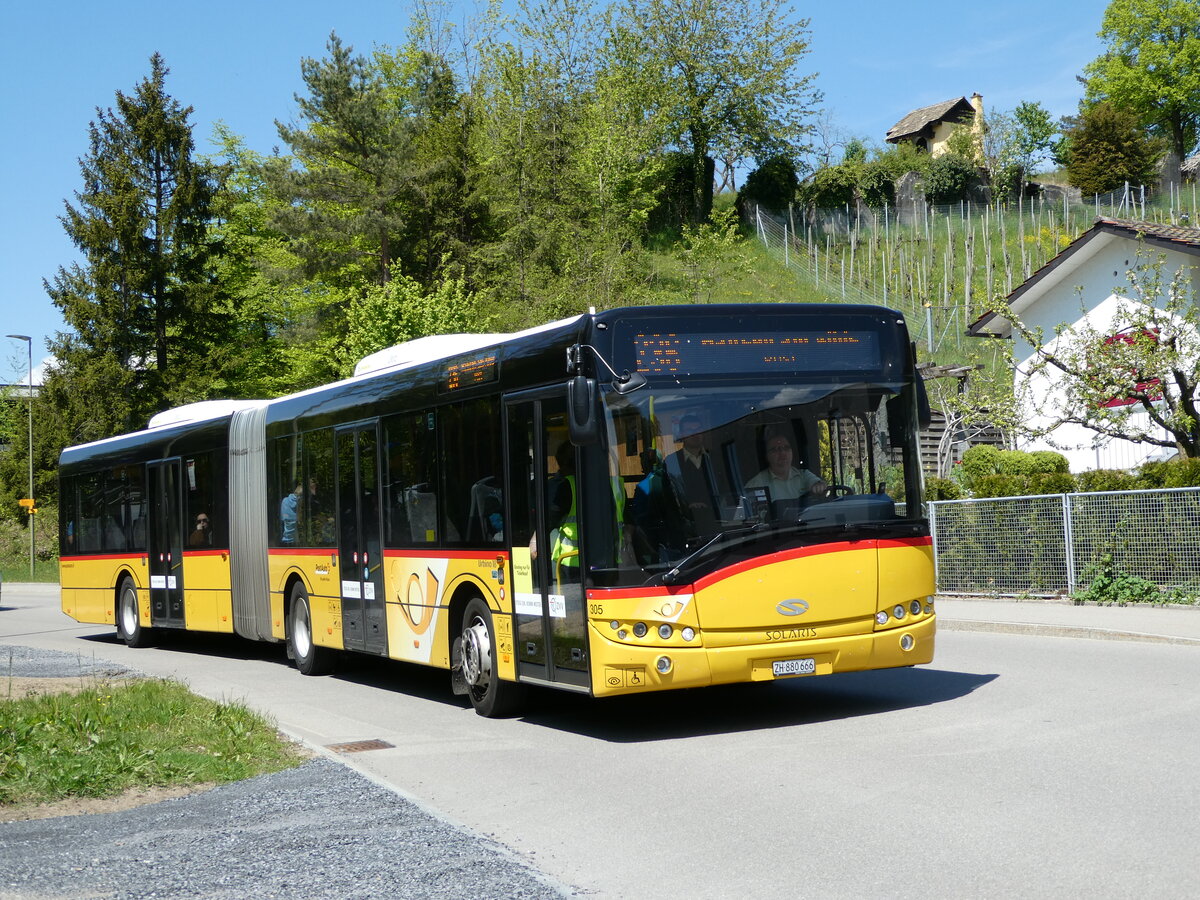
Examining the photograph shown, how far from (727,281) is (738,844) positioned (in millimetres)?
35407

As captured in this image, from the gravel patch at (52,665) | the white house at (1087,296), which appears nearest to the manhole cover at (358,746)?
the gravel patch at (52,665)

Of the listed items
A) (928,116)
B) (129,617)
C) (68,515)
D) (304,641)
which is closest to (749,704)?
(304,641)

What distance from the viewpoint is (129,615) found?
22.1 meters

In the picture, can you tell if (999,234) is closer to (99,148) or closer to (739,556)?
(99,148)

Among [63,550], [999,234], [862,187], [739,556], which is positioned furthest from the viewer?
[862,187]

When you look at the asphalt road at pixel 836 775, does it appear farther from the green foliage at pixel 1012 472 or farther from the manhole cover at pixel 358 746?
the green foliage at pixel 1012 472

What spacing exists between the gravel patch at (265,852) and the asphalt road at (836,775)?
0.33 m

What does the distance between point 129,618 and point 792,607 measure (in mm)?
14997

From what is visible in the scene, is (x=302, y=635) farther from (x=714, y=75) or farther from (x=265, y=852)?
(x=714, y=75)

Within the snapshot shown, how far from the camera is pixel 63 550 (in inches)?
954

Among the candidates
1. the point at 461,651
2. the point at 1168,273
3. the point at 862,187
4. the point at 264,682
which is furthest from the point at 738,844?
the point at 862,187

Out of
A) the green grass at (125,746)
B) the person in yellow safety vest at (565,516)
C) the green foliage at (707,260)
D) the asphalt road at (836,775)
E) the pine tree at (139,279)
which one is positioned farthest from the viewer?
the pine tree at (139,279)

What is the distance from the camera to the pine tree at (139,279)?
56281 mm

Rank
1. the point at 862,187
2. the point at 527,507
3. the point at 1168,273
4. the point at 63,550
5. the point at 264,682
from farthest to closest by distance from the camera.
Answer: the point at 862,187
the point at 1168,273
the point at 63,550
the point at 264,682
the point at 527,507
